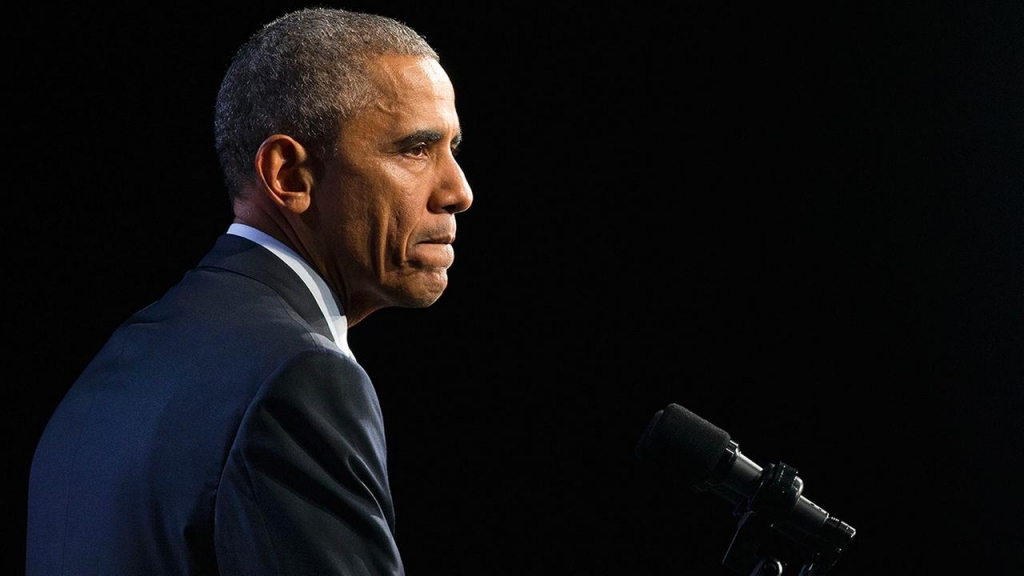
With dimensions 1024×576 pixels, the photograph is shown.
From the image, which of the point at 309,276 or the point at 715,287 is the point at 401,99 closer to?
the point at 309,276

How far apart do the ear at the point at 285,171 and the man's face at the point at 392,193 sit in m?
0.02

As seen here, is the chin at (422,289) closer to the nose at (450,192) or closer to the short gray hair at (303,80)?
the nose at (450,192)

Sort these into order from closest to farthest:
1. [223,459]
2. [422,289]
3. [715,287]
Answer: [223,459] → [422,289] → [715,287]

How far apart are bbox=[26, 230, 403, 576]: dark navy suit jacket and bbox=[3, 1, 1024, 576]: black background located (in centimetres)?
205

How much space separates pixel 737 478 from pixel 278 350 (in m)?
0.68

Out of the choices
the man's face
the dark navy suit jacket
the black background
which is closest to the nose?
the man's face

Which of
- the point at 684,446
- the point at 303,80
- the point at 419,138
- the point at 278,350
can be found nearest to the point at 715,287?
the point at 684,446

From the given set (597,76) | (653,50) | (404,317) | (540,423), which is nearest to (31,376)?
(404,317)

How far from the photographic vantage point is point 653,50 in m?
3.19

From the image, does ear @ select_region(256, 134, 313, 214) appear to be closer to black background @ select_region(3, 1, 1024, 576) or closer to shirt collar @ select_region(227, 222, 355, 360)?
shirt collar @ select_region(227, 222, 355, 360)

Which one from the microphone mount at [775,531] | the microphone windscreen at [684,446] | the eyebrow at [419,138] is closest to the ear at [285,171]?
the eyebrow at [419,138]

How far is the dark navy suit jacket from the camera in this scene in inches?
37.5

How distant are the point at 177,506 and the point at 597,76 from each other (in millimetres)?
2460

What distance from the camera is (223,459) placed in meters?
0.96
